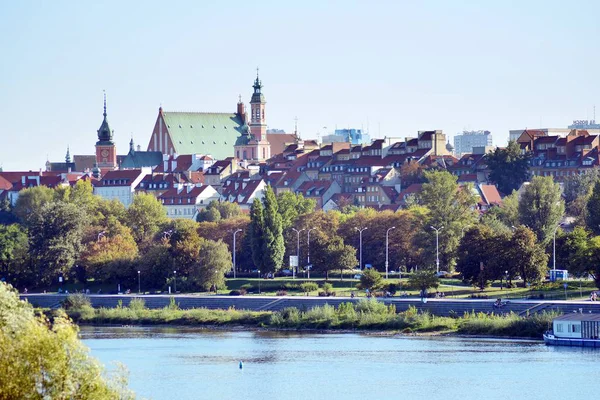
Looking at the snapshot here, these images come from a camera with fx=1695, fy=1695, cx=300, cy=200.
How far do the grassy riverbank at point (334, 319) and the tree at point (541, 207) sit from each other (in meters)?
32.6

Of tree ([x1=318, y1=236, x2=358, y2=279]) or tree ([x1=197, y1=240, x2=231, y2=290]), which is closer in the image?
tree ([x1=197, y1=240, x2=231, y2=290])

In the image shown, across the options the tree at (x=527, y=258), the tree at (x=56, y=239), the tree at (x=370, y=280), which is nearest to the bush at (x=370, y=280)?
the tree at (x=370, y=280)

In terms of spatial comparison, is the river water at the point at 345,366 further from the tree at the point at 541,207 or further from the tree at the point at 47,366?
the tree at the point at 541,207

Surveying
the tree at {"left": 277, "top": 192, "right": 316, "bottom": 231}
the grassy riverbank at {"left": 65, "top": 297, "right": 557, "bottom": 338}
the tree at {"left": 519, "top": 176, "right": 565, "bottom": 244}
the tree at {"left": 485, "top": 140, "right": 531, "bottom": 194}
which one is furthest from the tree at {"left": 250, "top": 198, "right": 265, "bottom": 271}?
the tree at {"left": 485, "top": 140, "right": 531, "bottom": 194}

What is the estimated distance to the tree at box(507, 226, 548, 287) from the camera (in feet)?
347

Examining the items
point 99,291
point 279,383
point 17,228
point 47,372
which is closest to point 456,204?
point 99,291

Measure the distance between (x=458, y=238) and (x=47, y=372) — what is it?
82612mm

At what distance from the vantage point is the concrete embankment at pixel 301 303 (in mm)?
95812

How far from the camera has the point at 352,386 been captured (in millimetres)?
72688

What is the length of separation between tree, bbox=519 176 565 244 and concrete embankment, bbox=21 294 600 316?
1145 inches

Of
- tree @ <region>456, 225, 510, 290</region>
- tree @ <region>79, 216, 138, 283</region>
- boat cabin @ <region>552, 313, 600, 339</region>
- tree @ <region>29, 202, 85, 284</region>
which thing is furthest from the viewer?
tree @ <region>29, 202, 85, 284</region>

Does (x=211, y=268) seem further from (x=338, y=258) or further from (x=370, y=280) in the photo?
(x=370, y=280)

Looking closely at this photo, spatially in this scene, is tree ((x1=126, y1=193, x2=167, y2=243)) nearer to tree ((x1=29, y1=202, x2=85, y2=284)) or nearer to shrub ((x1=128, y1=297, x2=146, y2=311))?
tree ((x1=29, y1=202, x2=85, y2=284))

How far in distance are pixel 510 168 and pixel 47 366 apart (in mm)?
150236
